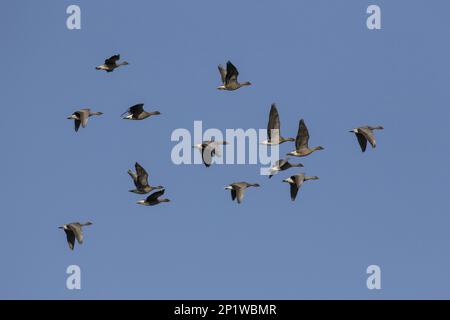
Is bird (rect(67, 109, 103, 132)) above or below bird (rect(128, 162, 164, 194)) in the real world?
above

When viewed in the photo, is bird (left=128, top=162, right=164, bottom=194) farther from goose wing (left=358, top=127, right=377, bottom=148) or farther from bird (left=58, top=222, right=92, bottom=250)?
goose wing (left=358, top=127, right=377, bottom=148)

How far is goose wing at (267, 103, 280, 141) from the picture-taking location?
48062 millimetres

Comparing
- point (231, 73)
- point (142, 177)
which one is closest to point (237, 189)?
point (142, 177)

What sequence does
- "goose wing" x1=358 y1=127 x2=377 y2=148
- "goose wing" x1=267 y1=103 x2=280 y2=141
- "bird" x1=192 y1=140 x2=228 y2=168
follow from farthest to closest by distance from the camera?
"bird" x1=192 y1=140 x2=228 y2=168 < "goose wing" x1=267 y1=103 x2=280 y2=141 < "goose wing" x1=358 y1=127 x2=377 y2=148

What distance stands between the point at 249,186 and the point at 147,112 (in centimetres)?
468

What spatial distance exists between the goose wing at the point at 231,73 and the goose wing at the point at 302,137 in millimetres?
2992

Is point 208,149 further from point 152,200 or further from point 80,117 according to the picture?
point 80,117

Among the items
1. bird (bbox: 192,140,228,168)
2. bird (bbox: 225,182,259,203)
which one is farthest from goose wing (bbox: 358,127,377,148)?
bird (bbox: 192,140,228,168)

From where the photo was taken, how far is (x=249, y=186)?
169 feet

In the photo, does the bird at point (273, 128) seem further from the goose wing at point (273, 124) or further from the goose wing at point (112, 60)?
the goose wing at point (112, 60)

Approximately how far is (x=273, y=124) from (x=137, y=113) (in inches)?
229

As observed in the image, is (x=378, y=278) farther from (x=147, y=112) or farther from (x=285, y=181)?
(x=147, y=112)

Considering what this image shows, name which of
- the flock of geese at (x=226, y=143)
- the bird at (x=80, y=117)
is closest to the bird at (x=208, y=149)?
the flock of geese at (x=226, y=143)

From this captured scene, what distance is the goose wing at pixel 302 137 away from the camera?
48.8 metres
